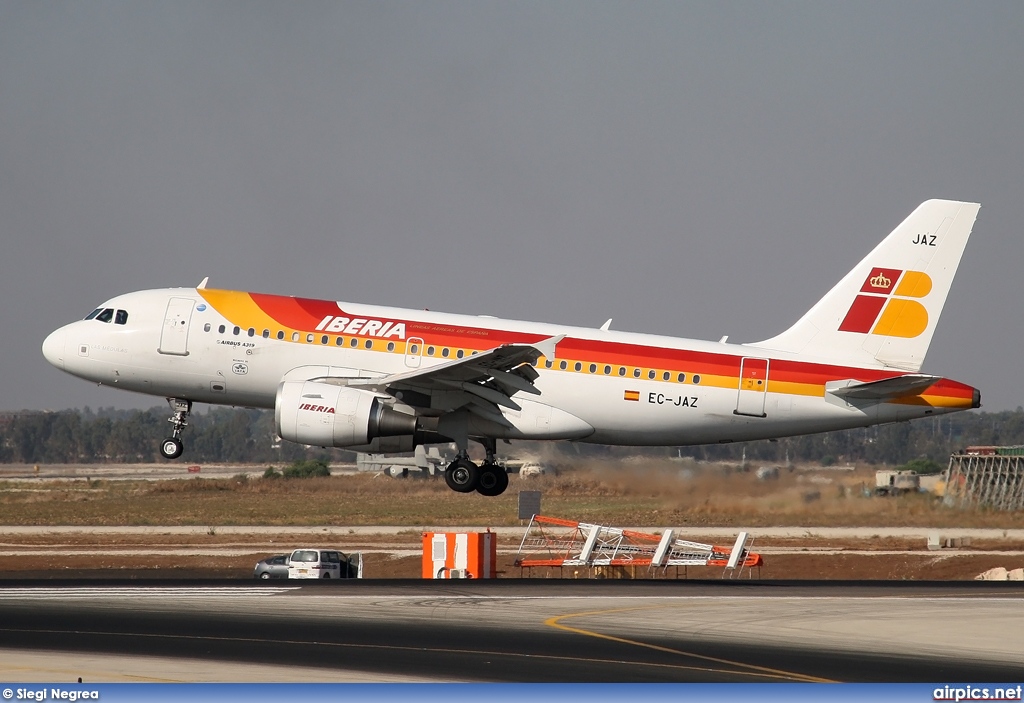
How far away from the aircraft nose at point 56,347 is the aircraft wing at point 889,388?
19470 mm

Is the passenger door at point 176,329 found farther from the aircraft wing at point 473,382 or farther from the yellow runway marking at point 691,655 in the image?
the yellow runway marking at point 691,655

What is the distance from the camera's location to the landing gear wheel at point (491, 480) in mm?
32844

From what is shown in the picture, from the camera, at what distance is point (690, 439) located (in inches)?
1305

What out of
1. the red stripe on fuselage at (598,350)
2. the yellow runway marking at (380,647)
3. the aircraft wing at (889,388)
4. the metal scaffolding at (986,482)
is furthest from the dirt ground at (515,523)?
the yellow runway marking at (380,647)

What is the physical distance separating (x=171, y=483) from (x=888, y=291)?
6853 centimetres

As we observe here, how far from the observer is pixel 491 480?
32906mm

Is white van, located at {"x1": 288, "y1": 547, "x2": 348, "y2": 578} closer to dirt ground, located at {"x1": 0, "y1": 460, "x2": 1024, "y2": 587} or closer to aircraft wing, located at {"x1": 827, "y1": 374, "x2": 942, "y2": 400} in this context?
dirt ground, located at {"x1": 0, "y1": 460, "x2": 1024, "y2": 587}

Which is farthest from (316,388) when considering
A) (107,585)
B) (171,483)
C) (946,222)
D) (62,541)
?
(171,483)

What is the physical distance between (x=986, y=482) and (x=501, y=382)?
31999 millimetres

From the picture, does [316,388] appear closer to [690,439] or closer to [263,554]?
[690,439]

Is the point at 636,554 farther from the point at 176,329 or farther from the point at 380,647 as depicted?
the point at 380,647

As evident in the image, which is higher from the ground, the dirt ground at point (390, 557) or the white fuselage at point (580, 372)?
the white fuselage at point (580, 372)

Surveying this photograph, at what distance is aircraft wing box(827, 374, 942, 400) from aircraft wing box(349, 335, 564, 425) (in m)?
7.36

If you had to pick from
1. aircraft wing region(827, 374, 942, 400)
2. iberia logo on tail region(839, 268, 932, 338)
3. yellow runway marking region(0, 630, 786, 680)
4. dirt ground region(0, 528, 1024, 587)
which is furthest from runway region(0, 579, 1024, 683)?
dirt ground region(0, 528, 1024, 587)
